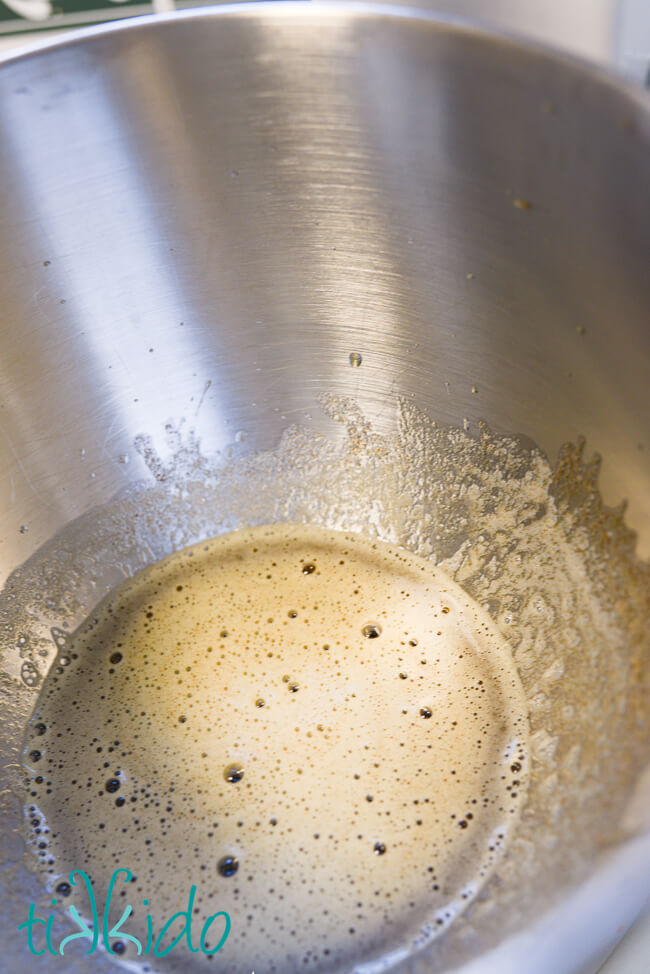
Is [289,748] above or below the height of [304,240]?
below

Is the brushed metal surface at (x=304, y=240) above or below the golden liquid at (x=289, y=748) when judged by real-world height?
above

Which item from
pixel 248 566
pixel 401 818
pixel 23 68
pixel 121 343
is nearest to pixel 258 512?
pixel 248 566

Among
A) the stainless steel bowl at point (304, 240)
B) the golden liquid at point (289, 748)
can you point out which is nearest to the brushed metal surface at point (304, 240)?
the stainless steel bowl at point (304, 240)

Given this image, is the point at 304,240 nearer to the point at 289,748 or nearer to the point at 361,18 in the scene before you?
the point at 361,18

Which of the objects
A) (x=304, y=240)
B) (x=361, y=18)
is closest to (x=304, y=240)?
(x=304, y=240)

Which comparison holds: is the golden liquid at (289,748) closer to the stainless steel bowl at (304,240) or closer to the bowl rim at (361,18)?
the stainless steel bowl at (304,240)

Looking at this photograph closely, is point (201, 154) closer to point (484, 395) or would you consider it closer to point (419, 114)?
point (419, 114)
